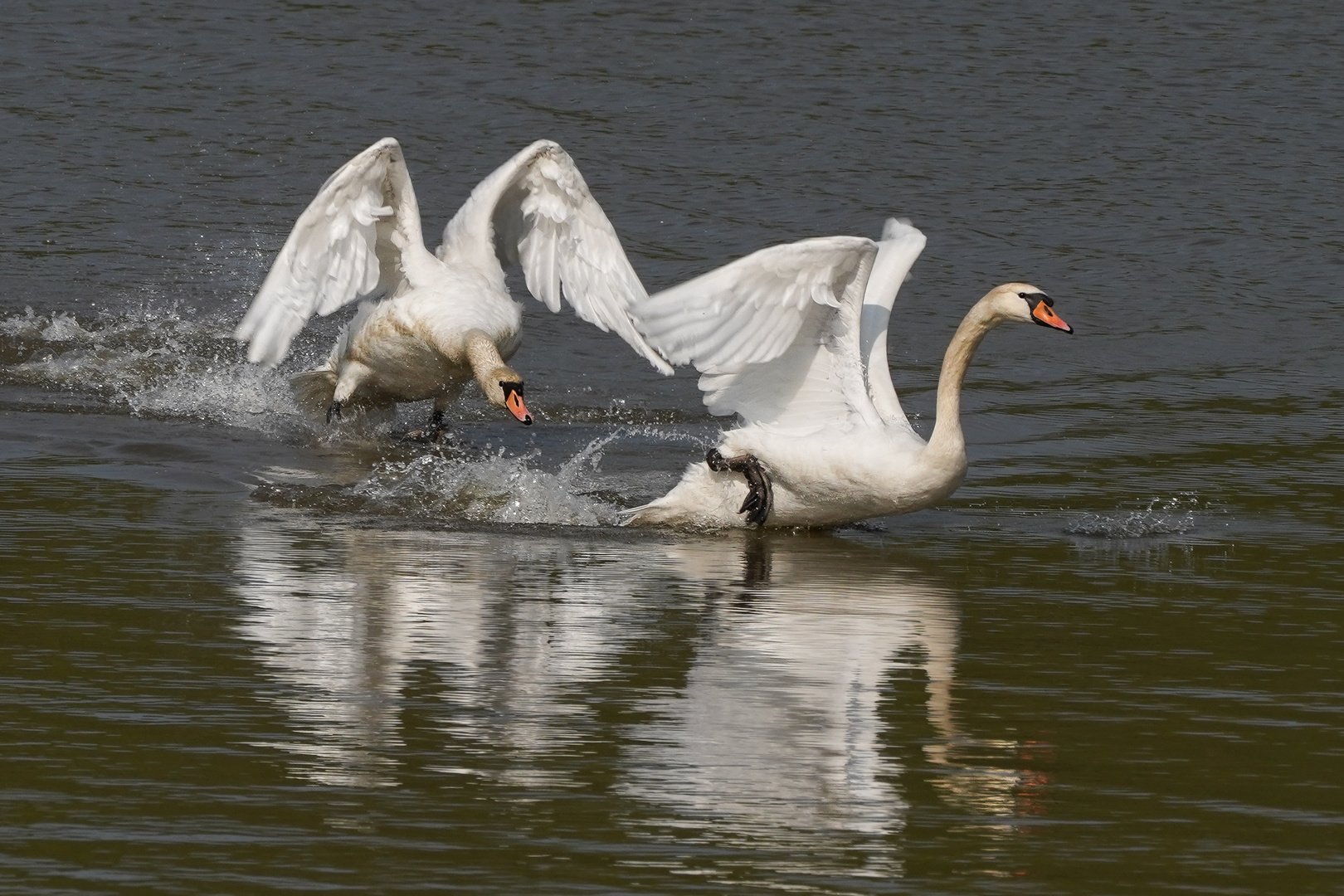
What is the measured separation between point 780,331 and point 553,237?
10.1 feet

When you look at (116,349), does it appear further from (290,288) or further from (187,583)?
→ (187,583)

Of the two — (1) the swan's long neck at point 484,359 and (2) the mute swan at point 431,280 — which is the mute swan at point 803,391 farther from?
(1) the swan's long neck at point 484,359

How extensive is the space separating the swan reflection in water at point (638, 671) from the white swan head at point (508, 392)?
1453 mm

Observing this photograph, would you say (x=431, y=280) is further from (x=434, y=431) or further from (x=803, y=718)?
(x=803, y=718)

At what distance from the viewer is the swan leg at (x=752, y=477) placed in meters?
8.46

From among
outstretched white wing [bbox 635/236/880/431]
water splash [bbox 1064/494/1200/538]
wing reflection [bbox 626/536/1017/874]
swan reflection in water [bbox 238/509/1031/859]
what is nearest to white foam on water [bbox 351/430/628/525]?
swan reflection in water [bbox 238/509/1031/859]

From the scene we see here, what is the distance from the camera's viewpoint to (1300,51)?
19.4 m

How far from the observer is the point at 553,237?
438 inches

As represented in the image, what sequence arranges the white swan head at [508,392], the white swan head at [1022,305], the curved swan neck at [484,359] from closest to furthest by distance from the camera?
1. the white swan head at [1022,305]
2. the white swan head at [508,392]
3. the curved swan neck at [484,359]

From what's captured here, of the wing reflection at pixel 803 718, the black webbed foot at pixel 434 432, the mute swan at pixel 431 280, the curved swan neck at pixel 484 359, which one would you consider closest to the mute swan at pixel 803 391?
the wing reflection at pixel 803 718

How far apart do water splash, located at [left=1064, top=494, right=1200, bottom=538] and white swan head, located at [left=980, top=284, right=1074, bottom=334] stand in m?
0.72

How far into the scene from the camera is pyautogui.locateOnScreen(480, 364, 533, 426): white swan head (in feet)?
30.9

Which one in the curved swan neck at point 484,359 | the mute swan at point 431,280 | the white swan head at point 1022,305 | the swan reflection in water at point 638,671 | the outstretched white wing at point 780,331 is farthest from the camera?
the mute swan at point 431,280

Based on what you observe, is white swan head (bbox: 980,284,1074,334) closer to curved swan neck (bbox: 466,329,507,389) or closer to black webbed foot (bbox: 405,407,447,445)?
curved swan neck (bbox: 466,329,507,389)
